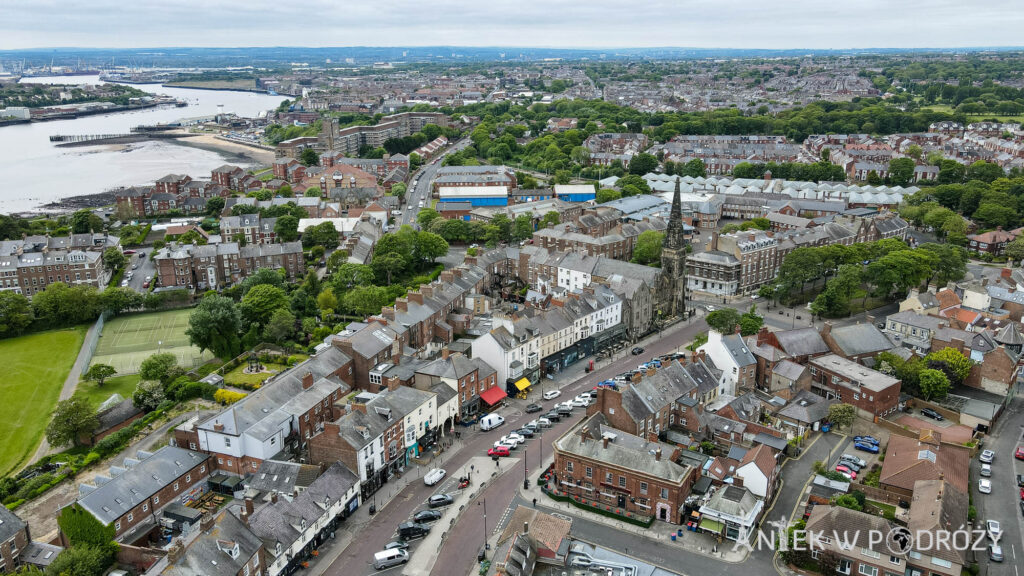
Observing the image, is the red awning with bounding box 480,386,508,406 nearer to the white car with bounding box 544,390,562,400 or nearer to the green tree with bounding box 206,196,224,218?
the white car with bounding box 544,390,562,400

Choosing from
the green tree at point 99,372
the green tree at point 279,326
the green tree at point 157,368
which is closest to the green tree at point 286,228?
the green tree at point 279,326

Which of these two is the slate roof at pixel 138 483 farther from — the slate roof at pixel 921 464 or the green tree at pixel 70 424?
the slate roof at pixel 921 464

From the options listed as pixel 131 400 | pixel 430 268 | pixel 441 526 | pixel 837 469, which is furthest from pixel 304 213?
pixel 837 469

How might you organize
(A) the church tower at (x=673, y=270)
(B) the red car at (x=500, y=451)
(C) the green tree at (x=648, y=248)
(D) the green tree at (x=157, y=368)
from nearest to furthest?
(B) the red car at (x=500, y=451) < (D) the green tree at (x=157, y=368) < (A) the church tower at (x=673, y=270) < (C) the green tree at (x=648, y=248)

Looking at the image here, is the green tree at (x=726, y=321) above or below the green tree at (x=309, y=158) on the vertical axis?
below

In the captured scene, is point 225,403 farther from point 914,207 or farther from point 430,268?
point 914,207

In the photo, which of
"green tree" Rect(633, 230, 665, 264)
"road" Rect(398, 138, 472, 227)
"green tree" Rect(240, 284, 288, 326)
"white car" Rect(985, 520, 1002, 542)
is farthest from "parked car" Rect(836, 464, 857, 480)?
"road" Rect(398, 138, 472, 227)
